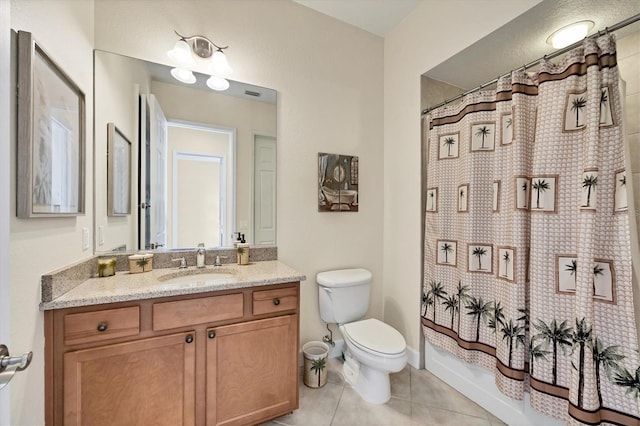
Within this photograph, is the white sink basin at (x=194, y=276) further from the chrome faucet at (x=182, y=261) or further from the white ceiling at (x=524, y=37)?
the white ceiling at (x=524, y=37)

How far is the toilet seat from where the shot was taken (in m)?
1.61

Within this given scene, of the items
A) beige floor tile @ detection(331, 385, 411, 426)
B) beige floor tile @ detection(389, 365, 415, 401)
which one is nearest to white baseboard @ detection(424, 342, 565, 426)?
beige floor tile @ detection(389, 365, 415, 401)

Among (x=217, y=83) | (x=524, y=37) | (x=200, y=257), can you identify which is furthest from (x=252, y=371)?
(x=524, y=37)

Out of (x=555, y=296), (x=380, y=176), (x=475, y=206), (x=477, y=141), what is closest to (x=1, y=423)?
(x=555, y=296)

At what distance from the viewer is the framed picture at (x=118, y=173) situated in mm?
1566

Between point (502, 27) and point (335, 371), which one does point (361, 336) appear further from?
point (502, 27)

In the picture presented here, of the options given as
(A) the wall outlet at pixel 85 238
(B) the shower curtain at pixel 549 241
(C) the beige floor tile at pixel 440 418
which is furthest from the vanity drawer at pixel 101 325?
(B) the shower curtain at pixel 549 241

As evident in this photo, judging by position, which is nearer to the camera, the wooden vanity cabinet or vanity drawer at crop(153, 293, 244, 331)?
the wooden vanity cabinet

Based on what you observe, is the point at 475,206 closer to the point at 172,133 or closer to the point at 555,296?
the point at 555,296

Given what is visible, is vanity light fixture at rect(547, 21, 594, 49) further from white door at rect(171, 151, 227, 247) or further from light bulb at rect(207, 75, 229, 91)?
white door at rect(171, 151, 227, 247)

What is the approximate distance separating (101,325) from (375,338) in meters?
1.44

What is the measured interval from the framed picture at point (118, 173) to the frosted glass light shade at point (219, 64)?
2.34 ft

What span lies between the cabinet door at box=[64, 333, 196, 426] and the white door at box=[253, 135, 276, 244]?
0.84 meters

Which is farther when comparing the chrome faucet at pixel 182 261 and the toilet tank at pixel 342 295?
the toilet tank at pixel 342 295
